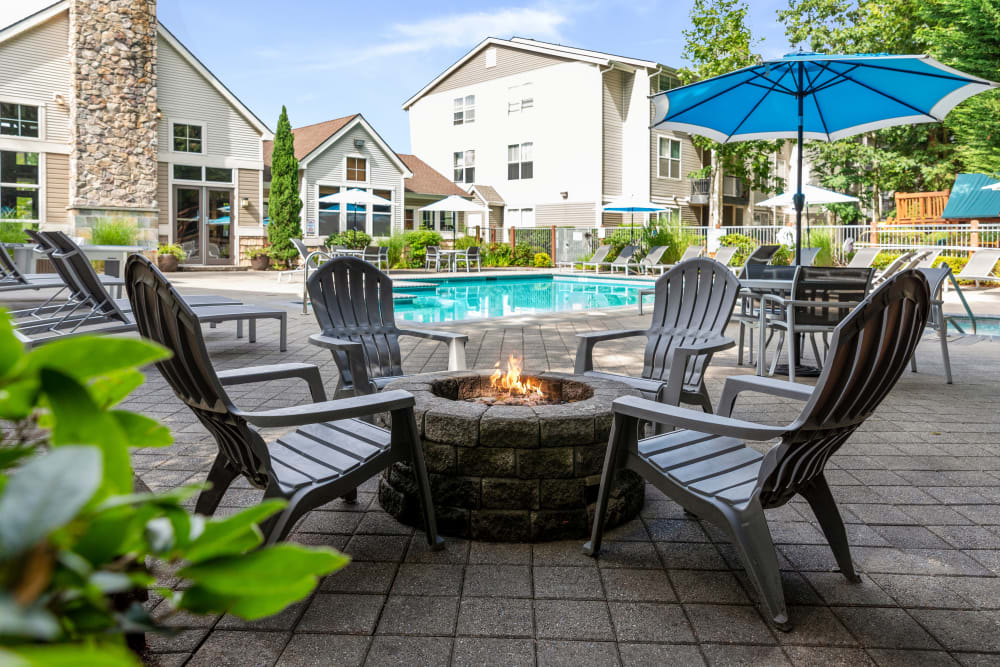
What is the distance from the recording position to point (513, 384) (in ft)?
11.2

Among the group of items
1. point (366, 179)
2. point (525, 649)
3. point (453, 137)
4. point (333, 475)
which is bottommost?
point (525, 649)

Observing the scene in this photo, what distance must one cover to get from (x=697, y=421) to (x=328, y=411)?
120 centimetres

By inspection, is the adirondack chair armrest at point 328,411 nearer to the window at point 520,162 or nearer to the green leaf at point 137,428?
the green leaf at point 137,428

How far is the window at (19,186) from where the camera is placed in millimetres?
18359

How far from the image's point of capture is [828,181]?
2664cm

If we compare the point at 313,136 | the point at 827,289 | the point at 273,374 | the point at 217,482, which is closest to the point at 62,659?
the point at 217,482

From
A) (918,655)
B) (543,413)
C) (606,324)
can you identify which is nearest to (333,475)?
(543,413)

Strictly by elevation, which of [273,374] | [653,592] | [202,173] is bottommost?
[653,592]

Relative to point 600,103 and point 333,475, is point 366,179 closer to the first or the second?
point 600,103

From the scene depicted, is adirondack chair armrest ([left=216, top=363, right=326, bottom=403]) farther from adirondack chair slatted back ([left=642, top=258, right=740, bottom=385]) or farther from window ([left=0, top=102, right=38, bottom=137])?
window ([left=0, top=102, right=38, bottom=137])

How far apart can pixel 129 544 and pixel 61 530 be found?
0.13 ft

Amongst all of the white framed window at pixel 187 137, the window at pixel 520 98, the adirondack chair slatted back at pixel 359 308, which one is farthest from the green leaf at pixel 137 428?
the window at pixel 520 98

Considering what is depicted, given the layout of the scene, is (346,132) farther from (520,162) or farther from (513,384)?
(513,384)

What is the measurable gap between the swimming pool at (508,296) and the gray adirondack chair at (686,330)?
6.21 m
